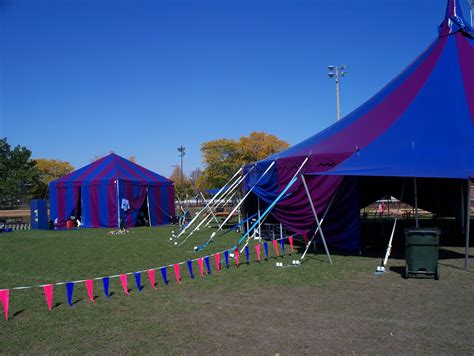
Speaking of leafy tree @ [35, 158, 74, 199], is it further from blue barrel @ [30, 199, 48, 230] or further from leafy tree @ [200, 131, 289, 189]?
blue barrel @ [30, 199, 48, 230]

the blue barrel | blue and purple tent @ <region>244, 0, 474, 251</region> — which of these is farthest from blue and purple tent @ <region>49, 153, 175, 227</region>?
blue and purple tent @ <region>244, 0, 474, 251</region>

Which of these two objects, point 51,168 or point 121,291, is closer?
point 121,291

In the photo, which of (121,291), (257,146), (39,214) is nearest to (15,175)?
(257,146)

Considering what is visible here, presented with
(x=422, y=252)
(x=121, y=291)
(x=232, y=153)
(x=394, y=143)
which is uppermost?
(x=232, y=153)

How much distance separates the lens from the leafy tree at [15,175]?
143ft

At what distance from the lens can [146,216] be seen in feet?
76.9

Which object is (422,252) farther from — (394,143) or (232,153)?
(232,153)

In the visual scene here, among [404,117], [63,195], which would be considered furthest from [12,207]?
[404,117]

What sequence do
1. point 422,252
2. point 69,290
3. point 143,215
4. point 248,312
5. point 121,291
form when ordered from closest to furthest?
point 248,312 → point 69,290 → point 121,291 → point 422,252 → point 143,215

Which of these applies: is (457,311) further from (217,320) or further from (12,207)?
(12,207)

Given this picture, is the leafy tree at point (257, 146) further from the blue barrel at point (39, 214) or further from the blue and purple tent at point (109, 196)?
the blue barrel at point (39, 214)

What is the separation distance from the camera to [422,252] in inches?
297

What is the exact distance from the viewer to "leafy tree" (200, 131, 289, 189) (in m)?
46.0

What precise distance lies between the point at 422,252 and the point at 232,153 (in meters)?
39.6
